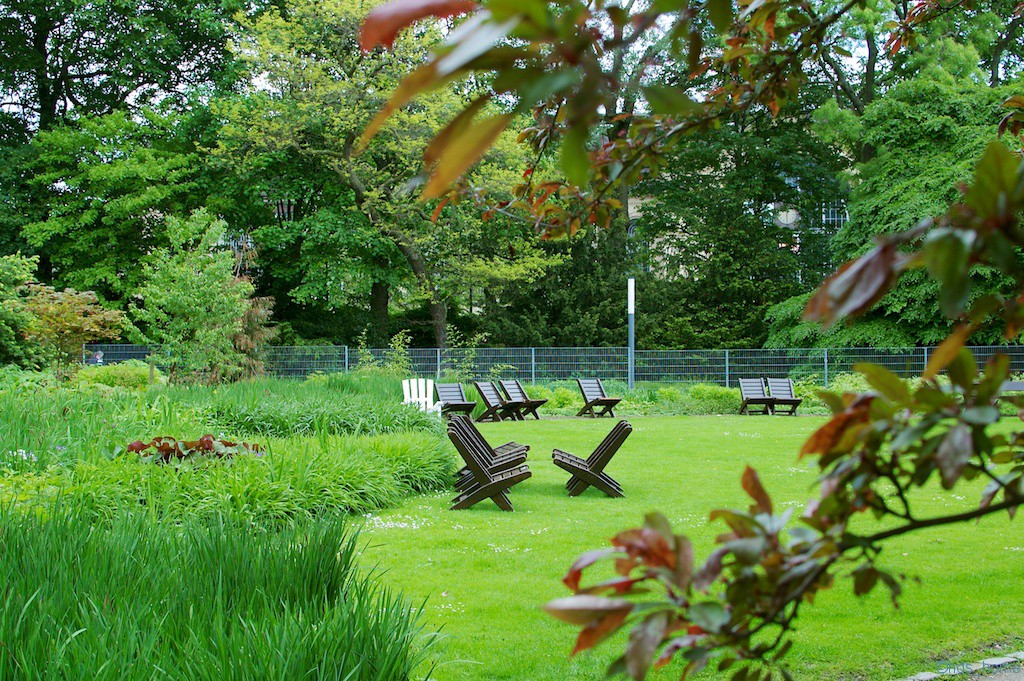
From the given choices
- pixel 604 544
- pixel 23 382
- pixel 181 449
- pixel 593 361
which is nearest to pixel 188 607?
pixel 604 544

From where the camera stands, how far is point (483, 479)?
785cm

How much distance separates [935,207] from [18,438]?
22.8 m

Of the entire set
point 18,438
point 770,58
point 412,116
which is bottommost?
point 18,438

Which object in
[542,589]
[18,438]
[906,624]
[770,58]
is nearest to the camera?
[770,58]

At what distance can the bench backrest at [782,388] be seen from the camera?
2061 cm

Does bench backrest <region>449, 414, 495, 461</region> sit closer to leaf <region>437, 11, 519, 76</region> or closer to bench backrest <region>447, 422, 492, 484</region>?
bench backrest <region>447, 422, 492, 484</region>

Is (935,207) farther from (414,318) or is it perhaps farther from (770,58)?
(770,58)

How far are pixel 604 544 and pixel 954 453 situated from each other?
554 cm

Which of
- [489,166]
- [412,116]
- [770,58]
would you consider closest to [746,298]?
[489,166]

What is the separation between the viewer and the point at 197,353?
15203 mm

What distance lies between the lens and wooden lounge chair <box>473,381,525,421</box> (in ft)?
56.6

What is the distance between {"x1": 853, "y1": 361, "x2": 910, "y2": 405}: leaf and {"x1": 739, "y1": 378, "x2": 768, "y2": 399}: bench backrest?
20.2m

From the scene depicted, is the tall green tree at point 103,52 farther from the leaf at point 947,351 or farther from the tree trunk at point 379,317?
the leaf at point 947,351

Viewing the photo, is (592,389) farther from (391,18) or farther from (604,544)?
(391,18)
